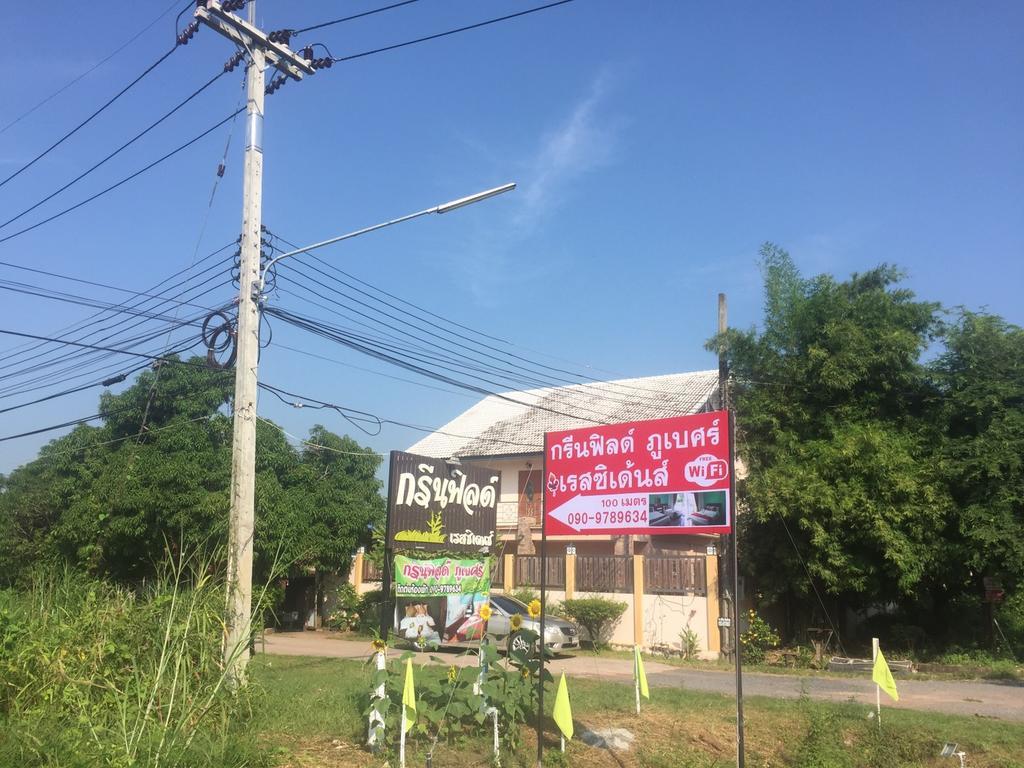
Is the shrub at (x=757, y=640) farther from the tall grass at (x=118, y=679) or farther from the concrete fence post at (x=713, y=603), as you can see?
the tall grass at (x=118, y=679)

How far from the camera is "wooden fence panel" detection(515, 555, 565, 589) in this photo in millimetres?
21438

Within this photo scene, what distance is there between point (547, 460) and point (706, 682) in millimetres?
7664

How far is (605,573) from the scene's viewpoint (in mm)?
20469

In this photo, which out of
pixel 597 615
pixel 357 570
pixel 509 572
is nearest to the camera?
pixel 597 615

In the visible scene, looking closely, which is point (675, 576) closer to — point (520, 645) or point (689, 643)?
point (689, 643)

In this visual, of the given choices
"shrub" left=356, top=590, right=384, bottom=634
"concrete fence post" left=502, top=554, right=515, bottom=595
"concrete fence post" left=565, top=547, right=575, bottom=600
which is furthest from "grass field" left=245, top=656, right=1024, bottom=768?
"shrub" left=356, top=590, right=384, bottom=634

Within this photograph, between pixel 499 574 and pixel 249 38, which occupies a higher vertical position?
pixel 249 38

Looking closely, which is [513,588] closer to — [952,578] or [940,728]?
[952,578]

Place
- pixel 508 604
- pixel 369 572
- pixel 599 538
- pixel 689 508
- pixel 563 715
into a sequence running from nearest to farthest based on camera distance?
pixel 563 715
pixel 689 508
pixel 508 604
pixel 369 572
pixel 599 538

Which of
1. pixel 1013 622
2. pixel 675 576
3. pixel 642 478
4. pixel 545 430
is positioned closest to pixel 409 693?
pixel 642 478

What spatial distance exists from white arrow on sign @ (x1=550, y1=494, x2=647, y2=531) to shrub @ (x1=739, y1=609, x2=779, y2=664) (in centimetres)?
1175

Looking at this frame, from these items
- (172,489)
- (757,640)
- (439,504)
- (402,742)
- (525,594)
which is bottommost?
(757,640)

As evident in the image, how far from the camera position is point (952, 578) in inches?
721

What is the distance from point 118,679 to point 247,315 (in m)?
4.94
